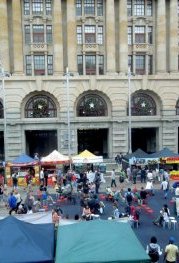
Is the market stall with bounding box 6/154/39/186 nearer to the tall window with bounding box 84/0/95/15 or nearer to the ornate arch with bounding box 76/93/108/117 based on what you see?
the ornate arch with bounding box 76/93/108/117

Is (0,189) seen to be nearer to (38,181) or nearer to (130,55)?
(38,181)

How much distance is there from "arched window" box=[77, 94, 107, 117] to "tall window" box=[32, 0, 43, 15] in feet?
36.9

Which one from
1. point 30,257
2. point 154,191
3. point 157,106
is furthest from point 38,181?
point 30,257

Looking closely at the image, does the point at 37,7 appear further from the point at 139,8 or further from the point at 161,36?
the point at 161,36

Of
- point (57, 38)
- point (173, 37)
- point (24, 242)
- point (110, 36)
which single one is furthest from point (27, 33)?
point (24, 242)

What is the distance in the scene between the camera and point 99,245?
44.4 feet

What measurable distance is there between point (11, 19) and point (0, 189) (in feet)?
79.9

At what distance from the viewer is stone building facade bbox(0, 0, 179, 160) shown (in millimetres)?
45344

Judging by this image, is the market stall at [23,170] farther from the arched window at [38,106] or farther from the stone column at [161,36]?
the stone column at [161,36]

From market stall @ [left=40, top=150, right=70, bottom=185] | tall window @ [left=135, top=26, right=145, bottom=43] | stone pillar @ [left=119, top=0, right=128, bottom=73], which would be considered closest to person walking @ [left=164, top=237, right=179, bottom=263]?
market stall @ [left=40, top=150, right=70, bottom=185]

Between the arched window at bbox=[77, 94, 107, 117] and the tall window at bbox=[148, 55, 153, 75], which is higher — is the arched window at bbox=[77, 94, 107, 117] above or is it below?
below

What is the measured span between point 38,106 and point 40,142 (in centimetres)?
934

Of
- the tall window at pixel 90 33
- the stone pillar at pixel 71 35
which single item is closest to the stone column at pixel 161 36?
the tall window at pixel 90 33

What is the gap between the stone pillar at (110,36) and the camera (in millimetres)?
46562
